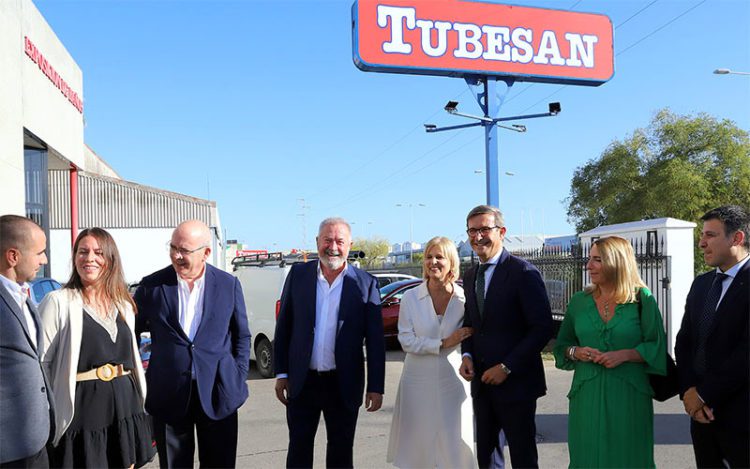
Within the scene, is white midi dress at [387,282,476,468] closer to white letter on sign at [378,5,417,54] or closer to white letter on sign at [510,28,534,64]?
white letter on sign at [378,5,417,54]

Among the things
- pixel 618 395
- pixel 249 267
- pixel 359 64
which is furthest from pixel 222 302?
pixel 359 64

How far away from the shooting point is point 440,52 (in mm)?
13578

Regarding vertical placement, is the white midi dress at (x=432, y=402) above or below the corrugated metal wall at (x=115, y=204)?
below

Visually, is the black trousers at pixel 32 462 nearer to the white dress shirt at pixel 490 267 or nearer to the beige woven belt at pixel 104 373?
the beige woven belt at pixel 104 373

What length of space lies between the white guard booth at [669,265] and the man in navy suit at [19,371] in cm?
888

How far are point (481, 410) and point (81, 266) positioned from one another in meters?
2.63

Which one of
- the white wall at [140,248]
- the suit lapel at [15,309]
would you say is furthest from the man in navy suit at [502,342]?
the white wall at [140,248]

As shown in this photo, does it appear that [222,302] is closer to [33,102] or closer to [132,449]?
[132,449]

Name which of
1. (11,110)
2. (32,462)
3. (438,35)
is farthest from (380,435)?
(11,110)

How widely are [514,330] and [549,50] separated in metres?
12.3

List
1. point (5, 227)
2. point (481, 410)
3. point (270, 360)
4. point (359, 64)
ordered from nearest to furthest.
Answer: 1. point (5, 227)
2. point (481, 410)
3. point (270, 360)
4. point (359, 64)

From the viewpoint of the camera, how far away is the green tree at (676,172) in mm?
30578

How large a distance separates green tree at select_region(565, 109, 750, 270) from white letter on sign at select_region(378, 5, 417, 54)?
22.6 meters

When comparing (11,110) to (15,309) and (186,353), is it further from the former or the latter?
(15,309)
